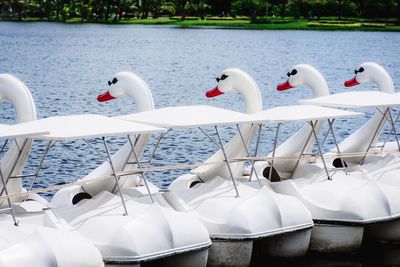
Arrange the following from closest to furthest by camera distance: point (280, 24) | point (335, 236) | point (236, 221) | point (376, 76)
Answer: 1. point (236, 221)
2. point (335, 236)
3. point (376, 76)
4. point (280, 24)

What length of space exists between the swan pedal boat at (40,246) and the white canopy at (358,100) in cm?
840

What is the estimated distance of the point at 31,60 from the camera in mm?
84375

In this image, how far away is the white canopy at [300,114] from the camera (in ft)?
68.6

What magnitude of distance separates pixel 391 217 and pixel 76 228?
663cm

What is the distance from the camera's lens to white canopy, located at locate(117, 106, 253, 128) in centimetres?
1906

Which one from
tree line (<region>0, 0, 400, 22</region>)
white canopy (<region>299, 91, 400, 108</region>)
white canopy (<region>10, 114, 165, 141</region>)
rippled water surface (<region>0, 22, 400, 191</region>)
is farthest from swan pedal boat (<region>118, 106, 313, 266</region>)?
tree line (<region>0, 0, 400, 22</region>)

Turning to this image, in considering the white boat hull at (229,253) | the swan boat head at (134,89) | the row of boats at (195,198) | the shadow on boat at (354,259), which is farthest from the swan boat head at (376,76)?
the white boat hull at (229,253)

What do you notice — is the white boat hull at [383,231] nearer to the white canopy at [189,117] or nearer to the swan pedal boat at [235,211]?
the swan pedal boat at [235,211]

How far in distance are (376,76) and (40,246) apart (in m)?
14.0

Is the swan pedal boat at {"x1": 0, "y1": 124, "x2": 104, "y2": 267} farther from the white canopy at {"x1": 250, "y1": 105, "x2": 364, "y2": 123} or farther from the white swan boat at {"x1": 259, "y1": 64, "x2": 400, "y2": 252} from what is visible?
the white canopy at {"x1": 250, "y1": 105, "x2": 364, "y2": 123}

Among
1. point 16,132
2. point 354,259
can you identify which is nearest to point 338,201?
point 354,259

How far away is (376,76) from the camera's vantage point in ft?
89.1

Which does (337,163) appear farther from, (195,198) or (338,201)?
(195,198)

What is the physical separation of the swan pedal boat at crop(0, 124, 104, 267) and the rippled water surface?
36.1ft
